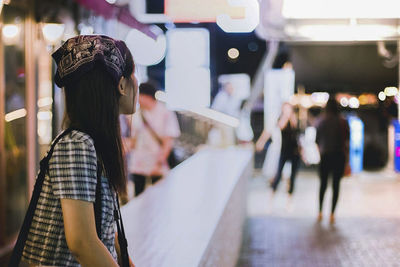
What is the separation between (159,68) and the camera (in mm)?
25453

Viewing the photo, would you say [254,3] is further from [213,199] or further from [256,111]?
[256,111]

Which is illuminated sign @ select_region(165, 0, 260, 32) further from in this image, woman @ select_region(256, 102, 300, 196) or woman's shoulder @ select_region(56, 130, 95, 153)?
woman's shoulder @ select_region(56, 130, 95, 153)

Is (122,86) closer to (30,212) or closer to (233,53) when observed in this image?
(30,212)

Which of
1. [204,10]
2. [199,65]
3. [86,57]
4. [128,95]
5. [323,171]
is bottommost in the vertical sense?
[323,171]

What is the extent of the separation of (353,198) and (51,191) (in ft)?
28.5

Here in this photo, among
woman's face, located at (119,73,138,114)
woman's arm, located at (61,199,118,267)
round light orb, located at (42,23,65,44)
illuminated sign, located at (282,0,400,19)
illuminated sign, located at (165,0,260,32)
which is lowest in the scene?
woman's arm, located at (61,199,118,267)

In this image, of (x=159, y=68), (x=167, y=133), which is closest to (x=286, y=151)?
(x=167, y=133)

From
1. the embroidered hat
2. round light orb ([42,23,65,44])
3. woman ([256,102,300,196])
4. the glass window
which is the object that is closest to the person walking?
woman ([256,102,300,196])

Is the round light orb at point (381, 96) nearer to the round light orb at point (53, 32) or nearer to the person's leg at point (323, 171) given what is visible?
the person's leg at point (323, 171)

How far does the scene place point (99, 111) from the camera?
63.0 inches

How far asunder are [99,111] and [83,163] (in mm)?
174

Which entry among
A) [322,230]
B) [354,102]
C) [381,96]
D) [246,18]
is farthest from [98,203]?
[381,96]

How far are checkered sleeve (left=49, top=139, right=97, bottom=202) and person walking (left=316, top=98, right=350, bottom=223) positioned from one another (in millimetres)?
6362

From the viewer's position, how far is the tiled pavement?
5.73 meters
